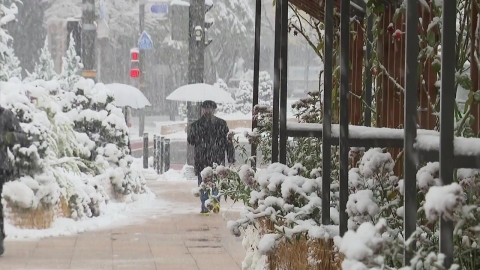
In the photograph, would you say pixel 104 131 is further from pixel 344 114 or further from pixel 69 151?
pixel 344 114

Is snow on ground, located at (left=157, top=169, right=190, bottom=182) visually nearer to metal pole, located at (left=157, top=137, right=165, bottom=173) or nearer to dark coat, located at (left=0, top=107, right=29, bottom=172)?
metal pole, located at (left=157, top=137, right=165, bottom=173)

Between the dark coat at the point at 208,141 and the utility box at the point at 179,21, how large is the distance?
27.2 ft

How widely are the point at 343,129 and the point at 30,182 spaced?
8012 mm

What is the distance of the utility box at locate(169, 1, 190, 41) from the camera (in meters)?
25.8

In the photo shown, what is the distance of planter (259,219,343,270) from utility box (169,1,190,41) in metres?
17.4

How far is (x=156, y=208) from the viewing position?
15508 mm

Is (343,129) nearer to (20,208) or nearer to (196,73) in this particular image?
(20,208)

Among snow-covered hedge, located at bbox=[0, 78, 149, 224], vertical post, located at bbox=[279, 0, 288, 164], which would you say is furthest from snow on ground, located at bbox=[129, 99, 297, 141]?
vertical post, located at bbox=[279, 0, 288, 164]

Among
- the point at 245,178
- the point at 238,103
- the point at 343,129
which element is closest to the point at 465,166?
the point at 343,129

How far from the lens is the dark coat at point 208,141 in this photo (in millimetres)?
14711

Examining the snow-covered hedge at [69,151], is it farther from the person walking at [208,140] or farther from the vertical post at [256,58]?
the vertical post at [256,58]

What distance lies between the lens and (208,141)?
14.9 metres

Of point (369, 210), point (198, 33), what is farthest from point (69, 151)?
point (369, 210)

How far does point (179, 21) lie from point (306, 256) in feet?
70.0
